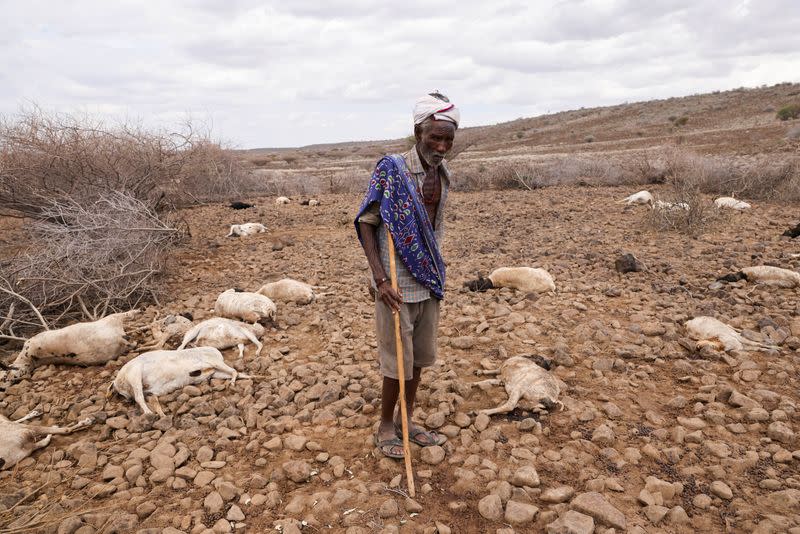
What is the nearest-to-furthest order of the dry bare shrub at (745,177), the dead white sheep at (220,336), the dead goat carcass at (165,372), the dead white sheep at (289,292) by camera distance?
the dead goat carcass at (165,372) < the dead white sheep at (220,336) < the dead white sheep at (289,292) < the dry bare shrub at (745,177)

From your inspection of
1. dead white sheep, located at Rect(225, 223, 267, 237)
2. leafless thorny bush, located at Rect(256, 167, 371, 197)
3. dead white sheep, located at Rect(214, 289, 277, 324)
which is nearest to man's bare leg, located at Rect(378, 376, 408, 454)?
dead white sheep, located at Rect(214, 289, 277, 324)

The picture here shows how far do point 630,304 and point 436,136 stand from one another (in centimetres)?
326

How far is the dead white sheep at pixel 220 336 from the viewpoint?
13.8 feet

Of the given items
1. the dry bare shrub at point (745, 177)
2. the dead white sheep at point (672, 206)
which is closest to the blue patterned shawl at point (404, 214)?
the dead white sheep at point (672, 206)

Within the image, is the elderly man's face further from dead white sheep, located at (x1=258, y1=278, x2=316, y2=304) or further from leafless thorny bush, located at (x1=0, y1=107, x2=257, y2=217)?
leafless thorny bush, located at (x1=0, y1=107, x2=257, y2=217)

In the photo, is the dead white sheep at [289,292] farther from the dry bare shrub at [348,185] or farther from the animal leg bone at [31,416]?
the dry bare shrub at [348,185]

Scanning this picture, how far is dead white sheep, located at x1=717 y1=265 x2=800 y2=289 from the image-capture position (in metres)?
4.73

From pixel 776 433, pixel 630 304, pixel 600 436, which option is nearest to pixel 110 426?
pixel 600 436

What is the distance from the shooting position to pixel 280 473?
261cm

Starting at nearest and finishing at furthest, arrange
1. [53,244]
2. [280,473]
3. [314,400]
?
[280,473] → [314,400] → [53,244]

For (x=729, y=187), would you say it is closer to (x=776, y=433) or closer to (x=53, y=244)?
(x=776, y=433)

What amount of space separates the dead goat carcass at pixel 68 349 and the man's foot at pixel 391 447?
271cm

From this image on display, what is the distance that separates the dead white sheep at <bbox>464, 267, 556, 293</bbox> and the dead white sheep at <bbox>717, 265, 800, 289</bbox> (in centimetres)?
177

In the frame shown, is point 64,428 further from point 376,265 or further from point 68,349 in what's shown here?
point 376,265
